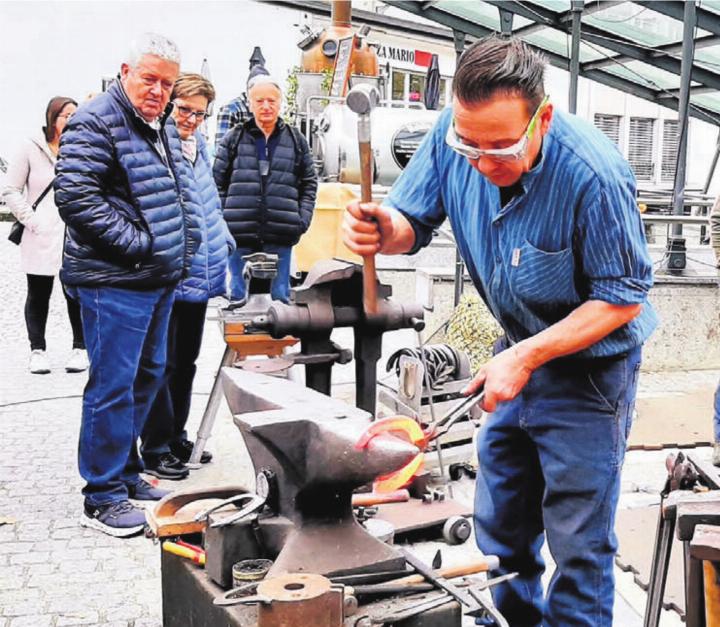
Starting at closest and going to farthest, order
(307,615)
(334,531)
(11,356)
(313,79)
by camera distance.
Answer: (307,615) → (334,531) → (11,356) → (313,79)

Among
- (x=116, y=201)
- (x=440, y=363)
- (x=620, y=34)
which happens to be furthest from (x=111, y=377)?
(x=620, y=34)

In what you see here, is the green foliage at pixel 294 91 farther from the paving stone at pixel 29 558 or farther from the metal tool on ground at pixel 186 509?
the metal tool on ground at pixel 186 509

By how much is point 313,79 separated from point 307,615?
10583 millimetres

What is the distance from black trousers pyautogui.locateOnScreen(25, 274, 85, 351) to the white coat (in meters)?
0.10

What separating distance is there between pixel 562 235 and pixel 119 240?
6.02 ft

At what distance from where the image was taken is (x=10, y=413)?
5.31 m

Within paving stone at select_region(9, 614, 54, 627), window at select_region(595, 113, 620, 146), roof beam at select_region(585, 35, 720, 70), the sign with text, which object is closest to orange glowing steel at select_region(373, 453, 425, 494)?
paving stone at select_region(9, 614, 54, 627)

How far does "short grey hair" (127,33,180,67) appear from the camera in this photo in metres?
3.36

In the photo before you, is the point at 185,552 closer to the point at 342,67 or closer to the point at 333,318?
the point at 333,318

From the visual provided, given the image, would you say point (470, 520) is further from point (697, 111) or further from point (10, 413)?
point (697, 111)

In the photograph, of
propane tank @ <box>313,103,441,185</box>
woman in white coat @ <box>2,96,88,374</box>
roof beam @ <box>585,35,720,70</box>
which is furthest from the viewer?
propane tank @ <box>313,103,441,185</box>

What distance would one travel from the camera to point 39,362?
6258mm

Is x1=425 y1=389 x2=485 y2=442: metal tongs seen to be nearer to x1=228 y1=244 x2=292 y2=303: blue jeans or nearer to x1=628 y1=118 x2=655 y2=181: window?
x1=228 y1=244 x2=292 y2=303: blue jeans

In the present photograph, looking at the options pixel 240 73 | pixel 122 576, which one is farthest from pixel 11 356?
pixel 240 73
